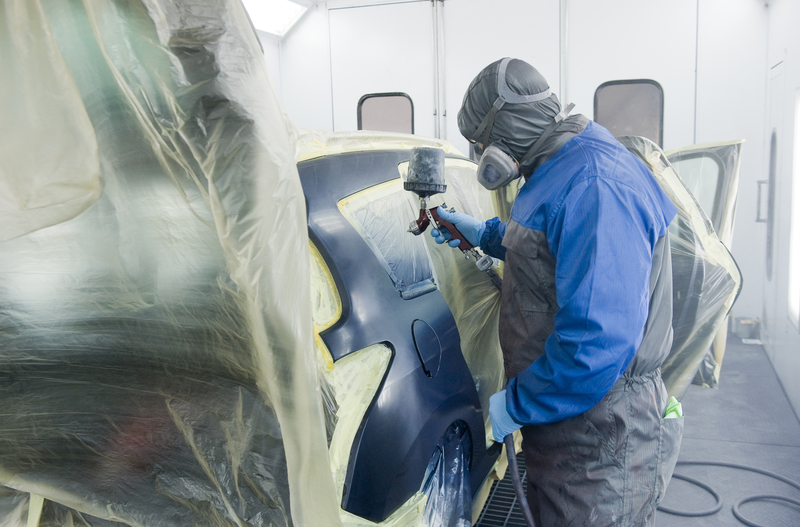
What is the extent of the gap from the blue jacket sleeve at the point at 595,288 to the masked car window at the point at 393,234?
1.58 feet

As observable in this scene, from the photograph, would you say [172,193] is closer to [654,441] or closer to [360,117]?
[654,441]

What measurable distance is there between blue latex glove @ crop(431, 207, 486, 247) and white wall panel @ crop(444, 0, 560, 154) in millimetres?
3254

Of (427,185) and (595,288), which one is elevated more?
(427,185)

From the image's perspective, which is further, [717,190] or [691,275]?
[717,190]

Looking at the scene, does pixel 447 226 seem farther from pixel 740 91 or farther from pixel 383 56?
pixel 740 91

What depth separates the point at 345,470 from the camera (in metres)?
1.36

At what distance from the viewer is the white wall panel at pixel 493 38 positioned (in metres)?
4.90

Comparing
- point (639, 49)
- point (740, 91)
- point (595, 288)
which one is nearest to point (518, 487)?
point (595, 288)

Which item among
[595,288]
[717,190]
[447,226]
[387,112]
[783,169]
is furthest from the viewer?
[387,112]

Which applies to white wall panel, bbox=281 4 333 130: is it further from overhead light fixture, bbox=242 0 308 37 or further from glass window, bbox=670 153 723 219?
glass window, bbox=670 153 723 219

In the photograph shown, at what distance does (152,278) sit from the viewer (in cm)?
136

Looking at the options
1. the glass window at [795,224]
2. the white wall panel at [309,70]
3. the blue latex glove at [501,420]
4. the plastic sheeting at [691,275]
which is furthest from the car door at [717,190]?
the white wall panel at [309,70]

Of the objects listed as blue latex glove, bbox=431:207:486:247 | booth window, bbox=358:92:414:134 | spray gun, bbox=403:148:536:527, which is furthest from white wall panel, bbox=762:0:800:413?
booth window, bbox=358:92:414:134

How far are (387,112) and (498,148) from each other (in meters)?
4.08
